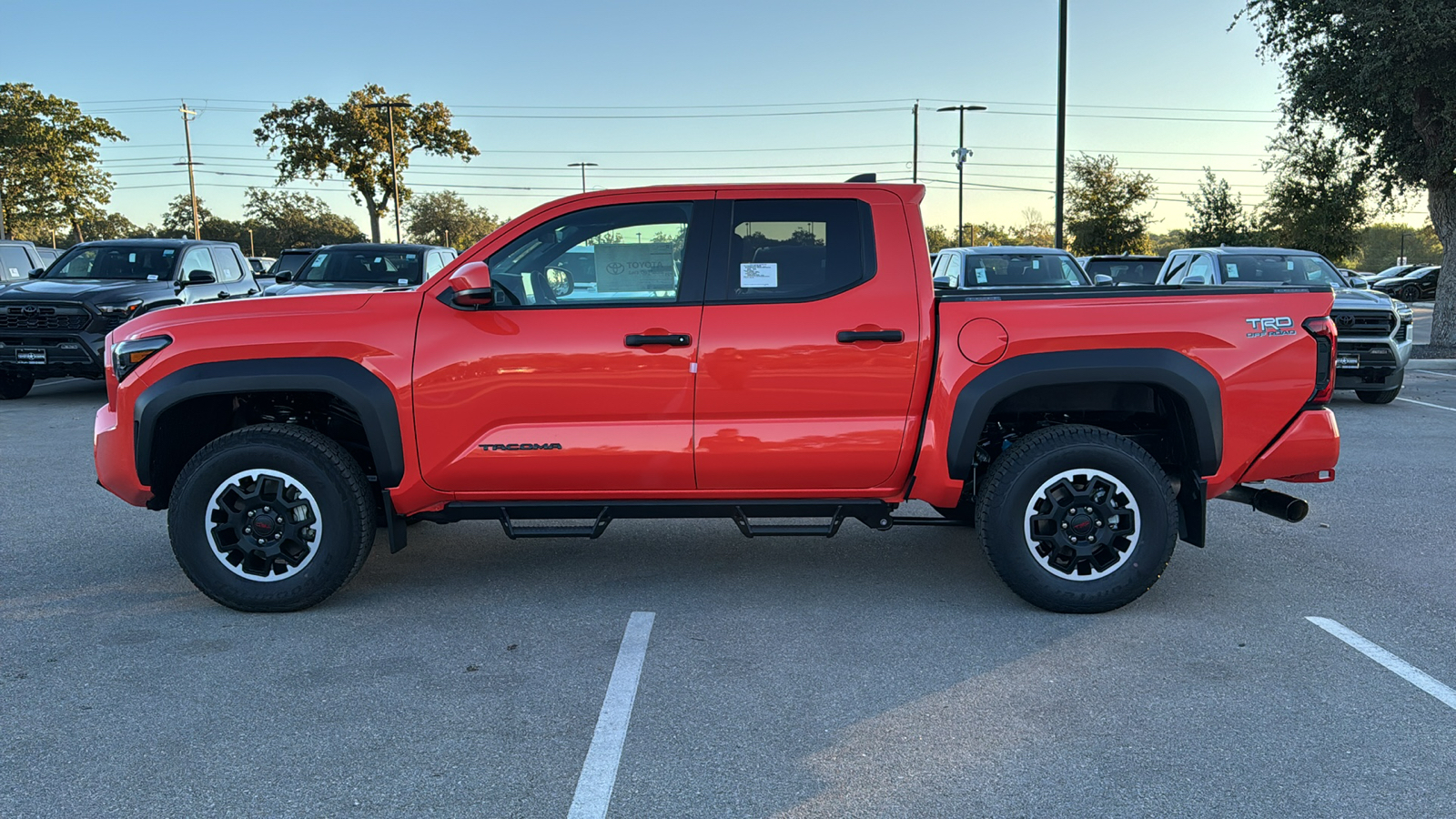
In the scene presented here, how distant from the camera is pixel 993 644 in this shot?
4363mm

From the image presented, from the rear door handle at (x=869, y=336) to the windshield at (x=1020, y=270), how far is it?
9.05m

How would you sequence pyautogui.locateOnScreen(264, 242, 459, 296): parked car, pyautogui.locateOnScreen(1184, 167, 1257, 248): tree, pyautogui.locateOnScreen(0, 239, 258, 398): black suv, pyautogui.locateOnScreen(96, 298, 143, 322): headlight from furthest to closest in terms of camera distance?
pyautogui.locateOnScreen(1184, 167, 1257, 248): tree
pyautogui.locateOnScreen(264, 242, 459, 296): parked car
pyautogui.locateOnScreen(96, 298, 143, 322): headlight
pyautogui.locateOnScreen(0, 239, 258, 398): black suv

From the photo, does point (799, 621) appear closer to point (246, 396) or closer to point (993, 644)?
point (993, 644)

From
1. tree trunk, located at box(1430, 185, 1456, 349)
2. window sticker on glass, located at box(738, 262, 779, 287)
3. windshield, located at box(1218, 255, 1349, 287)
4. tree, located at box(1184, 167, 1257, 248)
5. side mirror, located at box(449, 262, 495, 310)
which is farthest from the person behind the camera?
tree, located at box(1184, 167, 1257, 248)

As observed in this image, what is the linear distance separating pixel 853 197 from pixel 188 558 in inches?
135

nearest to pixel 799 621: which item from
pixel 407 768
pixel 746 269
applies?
pixel 746 269

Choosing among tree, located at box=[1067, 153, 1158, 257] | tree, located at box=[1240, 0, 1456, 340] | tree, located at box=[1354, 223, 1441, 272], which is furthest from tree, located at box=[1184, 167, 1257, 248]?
tree, located at box=[1354, 223, 1441, 272]

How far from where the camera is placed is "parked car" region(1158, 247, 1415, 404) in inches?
448

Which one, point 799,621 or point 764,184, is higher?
point 764,184

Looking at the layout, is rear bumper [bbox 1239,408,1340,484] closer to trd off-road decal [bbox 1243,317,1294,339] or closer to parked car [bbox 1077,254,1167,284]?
trd off-road decal [bbox 1243,317,1294,339]

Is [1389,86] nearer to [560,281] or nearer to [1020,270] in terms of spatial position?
[1020,270]

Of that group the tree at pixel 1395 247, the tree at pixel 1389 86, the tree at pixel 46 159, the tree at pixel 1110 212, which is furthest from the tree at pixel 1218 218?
the tree at pixel 1395 247

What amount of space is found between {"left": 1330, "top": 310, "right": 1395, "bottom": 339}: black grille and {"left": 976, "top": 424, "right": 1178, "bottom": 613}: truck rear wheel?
27.4 ft

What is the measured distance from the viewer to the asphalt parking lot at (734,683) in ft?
10.3
